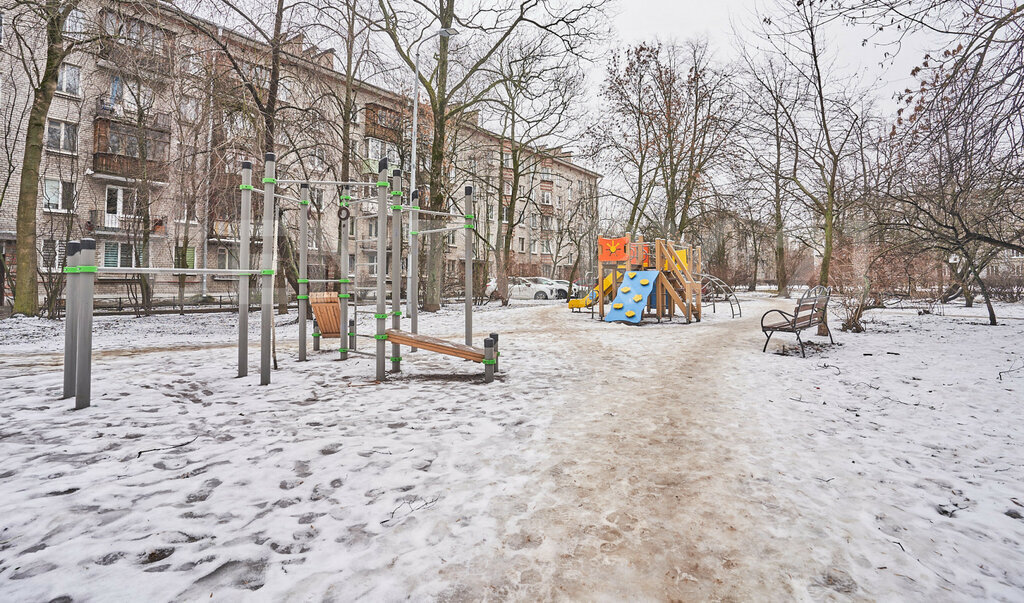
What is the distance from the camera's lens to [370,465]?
3004mm

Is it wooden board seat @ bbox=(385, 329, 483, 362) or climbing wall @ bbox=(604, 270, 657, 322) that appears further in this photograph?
climbing wall @ bbox=(604, 270, 657, 322)

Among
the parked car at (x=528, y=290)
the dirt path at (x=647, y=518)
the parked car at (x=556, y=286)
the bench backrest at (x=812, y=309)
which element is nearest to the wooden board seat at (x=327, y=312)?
the dirt path at (x=647, y=518)

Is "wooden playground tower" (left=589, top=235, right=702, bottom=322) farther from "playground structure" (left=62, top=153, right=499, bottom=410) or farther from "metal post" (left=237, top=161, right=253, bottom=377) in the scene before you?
"metal post" (left=237, top=161, right=253, bottom=377)

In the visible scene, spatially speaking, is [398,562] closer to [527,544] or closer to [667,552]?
[527,544]

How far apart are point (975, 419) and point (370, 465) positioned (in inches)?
197

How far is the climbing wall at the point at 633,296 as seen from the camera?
1359 centimetres

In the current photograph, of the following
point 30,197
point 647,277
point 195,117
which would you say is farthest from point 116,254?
point 647,277

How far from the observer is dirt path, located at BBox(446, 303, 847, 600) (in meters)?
1.88

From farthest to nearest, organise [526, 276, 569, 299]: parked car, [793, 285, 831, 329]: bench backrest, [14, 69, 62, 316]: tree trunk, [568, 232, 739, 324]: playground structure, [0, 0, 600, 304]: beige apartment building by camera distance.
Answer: [526, 276, 569, 299]: parked car → [568, 232, 739, 324]: playground structure → [14, 69, 62, 316]: tree trunk → [793, 285, 831, 329]: bench backrest → [0, 0, 600, 304]: beige apartment building

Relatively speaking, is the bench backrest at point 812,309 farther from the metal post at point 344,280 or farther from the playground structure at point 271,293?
the metal post at point 344,280

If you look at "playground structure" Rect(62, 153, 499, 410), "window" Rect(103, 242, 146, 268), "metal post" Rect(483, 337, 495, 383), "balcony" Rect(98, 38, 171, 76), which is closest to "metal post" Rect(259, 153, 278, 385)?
"playground structure" Rect(62, 153, 499, 410)

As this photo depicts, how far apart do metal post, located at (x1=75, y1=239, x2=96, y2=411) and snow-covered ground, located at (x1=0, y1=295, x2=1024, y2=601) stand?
18cm

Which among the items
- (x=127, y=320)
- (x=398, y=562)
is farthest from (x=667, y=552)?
(x=127, y=320)

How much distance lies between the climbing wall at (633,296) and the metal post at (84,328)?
38.5 ft
